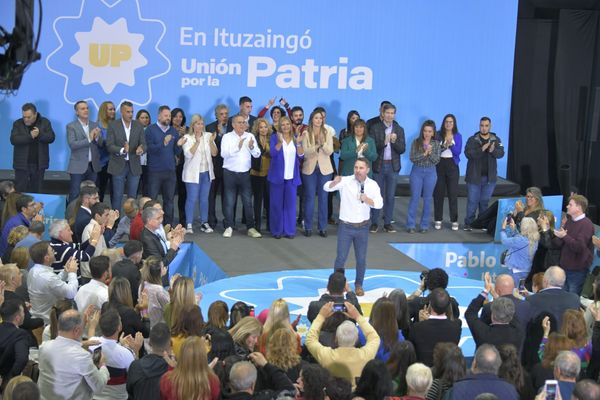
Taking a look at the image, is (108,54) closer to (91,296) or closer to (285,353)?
(91,296)

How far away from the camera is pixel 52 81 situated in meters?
12.3

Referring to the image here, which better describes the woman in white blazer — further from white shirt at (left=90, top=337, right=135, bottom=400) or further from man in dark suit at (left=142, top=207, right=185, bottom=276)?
white shirt at (left=90, top=337, right=135, bottom=400)

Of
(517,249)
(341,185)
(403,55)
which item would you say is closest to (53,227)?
(341,185)

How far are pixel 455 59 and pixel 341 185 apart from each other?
526 centimetres

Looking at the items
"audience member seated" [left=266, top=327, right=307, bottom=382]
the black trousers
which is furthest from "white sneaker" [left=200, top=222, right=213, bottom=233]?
"audience member seated" [left=266, top=327, right=307, bottom=382]

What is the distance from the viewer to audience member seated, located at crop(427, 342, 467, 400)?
5.44 metres

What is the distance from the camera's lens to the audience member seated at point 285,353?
558 centimetres

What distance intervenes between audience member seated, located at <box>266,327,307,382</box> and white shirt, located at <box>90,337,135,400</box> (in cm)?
83

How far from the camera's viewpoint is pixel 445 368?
18.3ft

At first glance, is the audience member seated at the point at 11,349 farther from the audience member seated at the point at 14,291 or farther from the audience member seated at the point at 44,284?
the audience member seated at the point at 44,284

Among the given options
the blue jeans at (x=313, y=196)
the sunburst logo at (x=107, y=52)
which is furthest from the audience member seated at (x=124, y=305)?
the sunburst logo at (x=107, y=52)

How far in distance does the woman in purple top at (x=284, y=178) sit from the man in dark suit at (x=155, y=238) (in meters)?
2.50

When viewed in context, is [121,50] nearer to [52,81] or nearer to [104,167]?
[52,81]

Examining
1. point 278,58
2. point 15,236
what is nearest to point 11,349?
point 15,236
